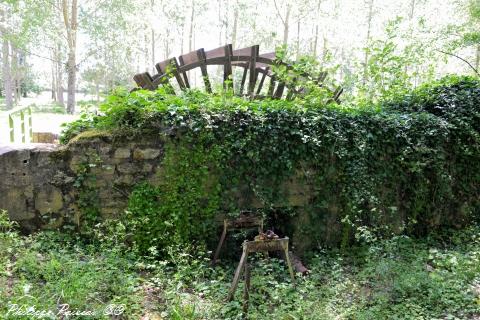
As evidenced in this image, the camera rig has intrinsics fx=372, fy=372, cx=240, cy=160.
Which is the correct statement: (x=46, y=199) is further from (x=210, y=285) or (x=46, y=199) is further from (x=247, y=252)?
(x=247, y=252)

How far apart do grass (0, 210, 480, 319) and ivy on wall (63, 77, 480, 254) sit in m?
0.57

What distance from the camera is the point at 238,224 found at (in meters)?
4.47

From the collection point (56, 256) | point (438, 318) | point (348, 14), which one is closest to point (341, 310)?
point (438, 318)

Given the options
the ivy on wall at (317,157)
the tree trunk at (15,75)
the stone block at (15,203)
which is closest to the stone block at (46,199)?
the stone block at (15,203)

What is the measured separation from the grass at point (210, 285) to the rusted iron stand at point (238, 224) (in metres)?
0.23

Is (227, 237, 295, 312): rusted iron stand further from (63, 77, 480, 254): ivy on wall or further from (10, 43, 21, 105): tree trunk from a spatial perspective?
(10, 43, 21, 105): tree trunk

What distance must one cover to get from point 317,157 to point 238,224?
55.5 inches

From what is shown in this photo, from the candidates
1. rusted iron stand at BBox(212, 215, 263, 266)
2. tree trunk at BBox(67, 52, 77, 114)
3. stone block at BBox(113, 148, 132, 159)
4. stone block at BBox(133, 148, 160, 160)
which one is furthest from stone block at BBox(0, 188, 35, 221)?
tree trunk at BBox(67, 52, 77, 114)

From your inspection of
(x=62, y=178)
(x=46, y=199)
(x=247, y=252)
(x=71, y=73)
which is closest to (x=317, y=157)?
(x=247, y=252)

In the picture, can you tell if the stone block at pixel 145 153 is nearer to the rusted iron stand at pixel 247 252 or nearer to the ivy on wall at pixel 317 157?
the ivy on wall at pixel 317 157

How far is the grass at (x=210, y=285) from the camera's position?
3053 mm

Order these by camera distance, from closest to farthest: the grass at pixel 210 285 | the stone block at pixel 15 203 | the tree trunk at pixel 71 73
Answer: the grass at pixel 210 285 < the stone block at pixel 15 203 < the tree trunk at pixel 71 73

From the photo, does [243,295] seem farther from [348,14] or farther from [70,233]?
[348,14]

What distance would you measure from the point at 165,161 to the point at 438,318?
128 inches
